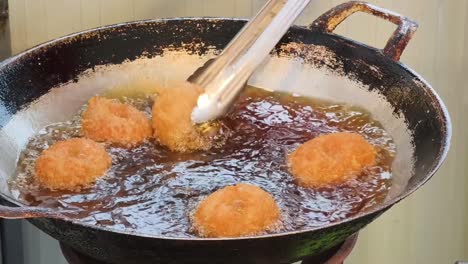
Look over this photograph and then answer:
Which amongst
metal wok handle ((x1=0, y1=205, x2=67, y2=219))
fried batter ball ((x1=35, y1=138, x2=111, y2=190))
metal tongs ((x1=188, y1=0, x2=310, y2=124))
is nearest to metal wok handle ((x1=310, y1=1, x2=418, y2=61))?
metal tongs ((x1=188, y1=0, x2=310, y2=124))

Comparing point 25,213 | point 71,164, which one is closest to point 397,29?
point 71,164

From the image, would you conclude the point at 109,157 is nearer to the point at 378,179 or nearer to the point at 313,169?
the point at 313,169

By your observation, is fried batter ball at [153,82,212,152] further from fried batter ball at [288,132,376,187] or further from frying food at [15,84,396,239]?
fried batter ball at [288,132,376,187]

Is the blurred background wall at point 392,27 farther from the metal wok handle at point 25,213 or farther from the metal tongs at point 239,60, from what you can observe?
the metal wok handle at point 25,213

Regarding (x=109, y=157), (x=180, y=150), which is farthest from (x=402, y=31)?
(x=109, y=157)

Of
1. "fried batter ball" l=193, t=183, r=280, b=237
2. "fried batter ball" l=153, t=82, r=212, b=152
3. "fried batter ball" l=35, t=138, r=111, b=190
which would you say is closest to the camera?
"fried batter ball" l=193, t=183, r=280, b=237

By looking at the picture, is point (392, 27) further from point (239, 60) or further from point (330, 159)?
point (330, 159)

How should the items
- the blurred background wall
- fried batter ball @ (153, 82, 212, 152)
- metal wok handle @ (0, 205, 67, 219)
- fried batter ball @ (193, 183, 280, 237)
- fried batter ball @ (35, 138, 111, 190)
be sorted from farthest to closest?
1. the blurred background wall
2. fried batter ball @ (153, 82, 212, 152)
3. fried batter ball @ (35, 138, 111, 190)
4. fried batter ball @ (193, 183, 280, 237)
5. metal wok handle @ (0, 205, 67, 219)
